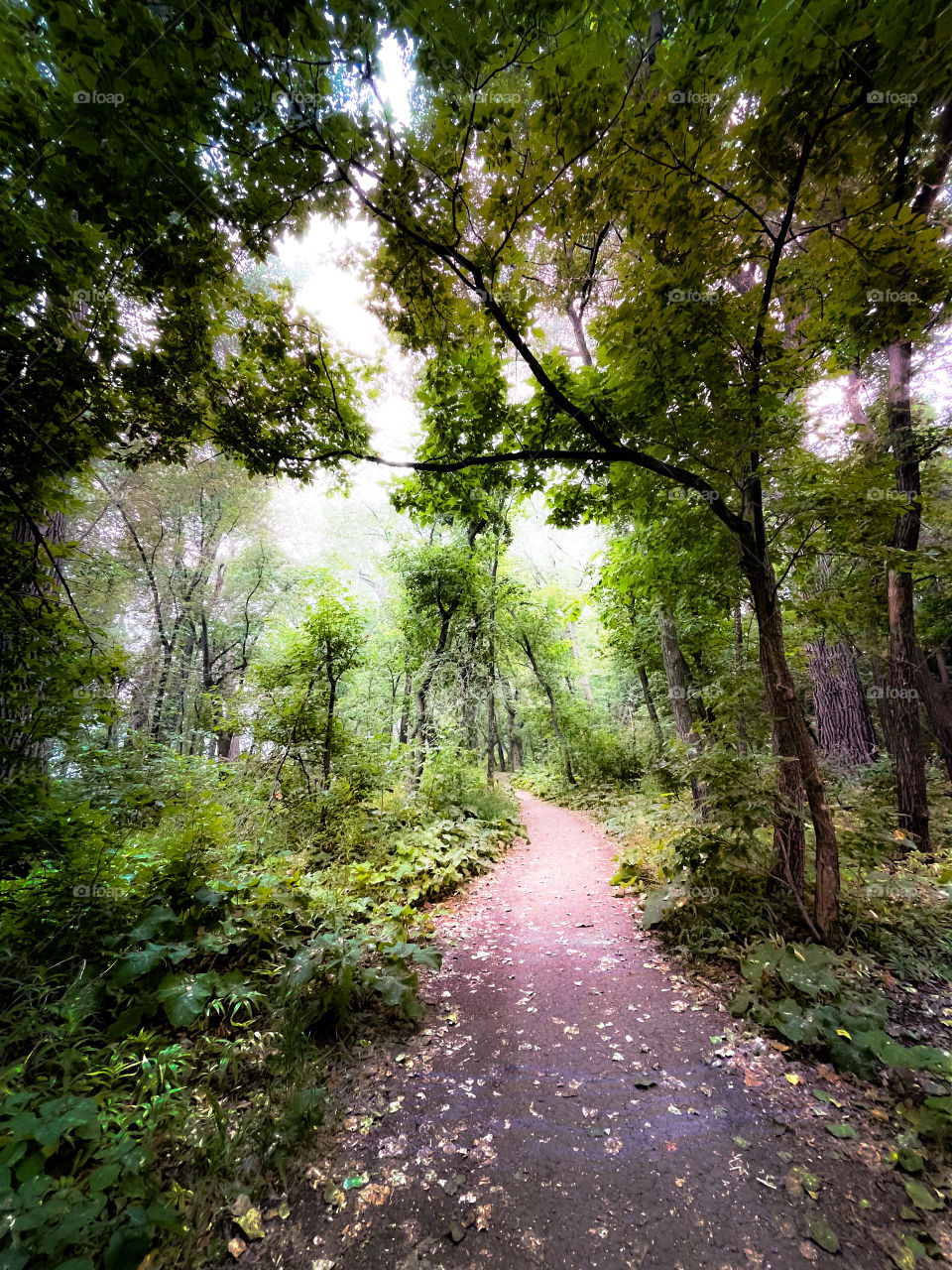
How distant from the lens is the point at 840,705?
33.1 ft

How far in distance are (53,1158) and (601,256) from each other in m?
7.73

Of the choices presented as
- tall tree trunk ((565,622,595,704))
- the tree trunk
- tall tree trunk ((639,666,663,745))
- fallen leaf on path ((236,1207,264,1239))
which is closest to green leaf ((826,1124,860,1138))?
the tree trunk

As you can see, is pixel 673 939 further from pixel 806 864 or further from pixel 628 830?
pixel 628 830

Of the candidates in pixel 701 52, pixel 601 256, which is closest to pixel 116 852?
pixel 701 52

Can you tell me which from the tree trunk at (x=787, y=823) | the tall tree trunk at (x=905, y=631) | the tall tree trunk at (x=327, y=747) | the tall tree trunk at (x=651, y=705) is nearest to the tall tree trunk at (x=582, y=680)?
the tall tree trunk at (x=651, y=705)

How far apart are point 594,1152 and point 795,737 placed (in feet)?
9.90

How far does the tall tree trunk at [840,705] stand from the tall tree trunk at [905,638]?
13.1 feet

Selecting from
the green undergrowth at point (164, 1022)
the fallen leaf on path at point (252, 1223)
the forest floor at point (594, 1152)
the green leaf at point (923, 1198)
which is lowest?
the forest floor at point (594, 1152)

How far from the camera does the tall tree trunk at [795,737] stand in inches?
133

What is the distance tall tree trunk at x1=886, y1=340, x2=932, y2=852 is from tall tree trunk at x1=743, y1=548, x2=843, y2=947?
3387 mm

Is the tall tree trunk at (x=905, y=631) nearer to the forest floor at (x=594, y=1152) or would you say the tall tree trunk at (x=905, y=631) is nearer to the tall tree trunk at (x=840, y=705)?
the tall tree trunk at (x=840, y=705)

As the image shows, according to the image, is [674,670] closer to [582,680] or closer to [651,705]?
[651,705]

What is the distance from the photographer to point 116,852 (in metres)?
3.13

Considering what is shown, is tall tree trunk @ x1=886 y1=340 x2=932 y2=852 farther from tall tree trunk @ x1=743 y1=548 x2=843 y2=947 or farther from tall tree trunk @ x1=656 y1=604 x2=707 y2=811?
tall tree trunk @ x1=743 y1=548 x2=843 y2=947
